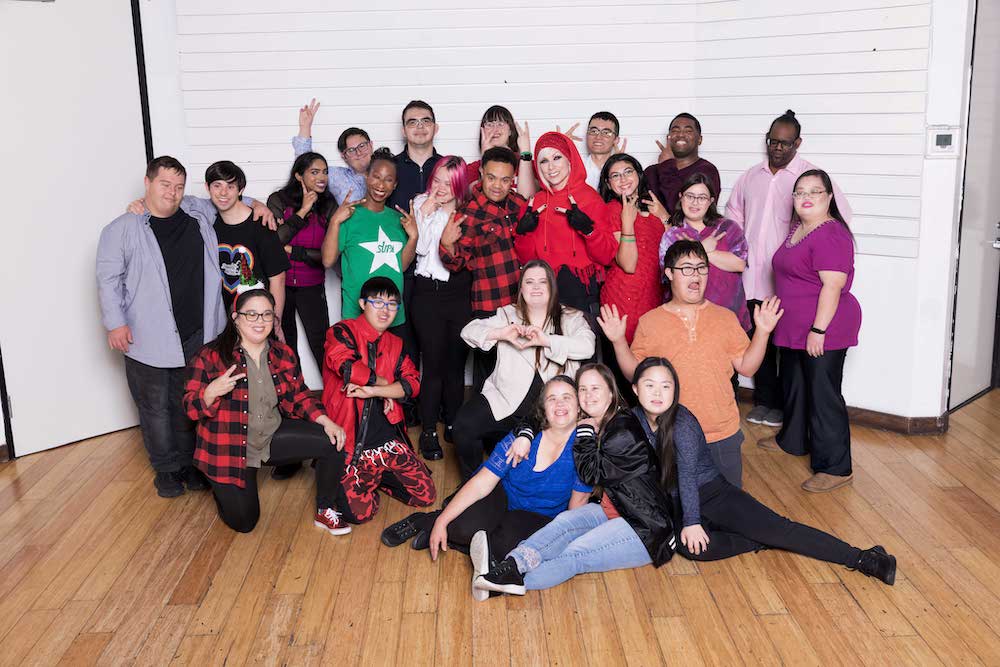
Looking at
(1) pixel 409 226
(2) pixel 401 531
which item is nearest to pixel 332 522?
(2) pixel 401 531

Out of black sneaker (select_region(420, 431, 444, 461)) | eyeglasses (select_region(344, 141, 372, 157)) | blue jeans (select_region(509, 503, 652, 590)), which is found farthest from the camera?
eyeglasses (select_region(344, 141, 372, 157))

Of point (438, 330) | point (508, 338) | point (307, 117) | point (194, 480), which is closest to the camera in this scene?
point (508, 338)

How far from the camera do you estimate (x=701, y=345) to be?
3881mm

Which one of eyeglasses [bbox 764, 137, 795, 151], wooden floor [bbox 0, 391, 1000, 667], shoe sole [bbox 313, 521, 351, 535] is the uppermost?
eyeglasses [bbox 764, 137, 795, 151]

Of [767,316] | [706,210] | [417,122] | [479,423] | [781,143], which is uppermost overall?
[417,122]

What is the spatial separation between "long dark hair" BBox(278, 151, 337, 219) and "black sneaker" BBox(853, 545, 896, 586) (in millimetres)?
3147

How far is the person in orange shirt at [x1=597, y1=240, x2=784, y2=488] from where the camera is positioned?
3.85 m

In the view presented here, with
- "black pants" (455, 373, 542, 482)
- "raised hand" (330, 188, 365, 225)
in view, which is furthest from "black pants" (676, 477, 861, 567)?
"raised hand" (330, 188, 365, 225)

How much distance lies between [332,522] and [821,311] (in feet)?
7.58

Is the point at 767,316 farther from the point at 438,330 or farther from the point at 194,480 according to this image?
the point at 194,480

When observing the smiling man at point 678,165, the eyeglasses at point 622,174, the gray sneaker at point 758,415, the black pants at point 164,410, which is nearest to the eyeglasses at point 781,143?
the smiling man at point 678,165

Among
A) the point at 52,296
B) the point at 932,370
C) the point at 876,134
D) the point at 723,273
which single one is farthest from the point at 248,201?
the point at 932,370

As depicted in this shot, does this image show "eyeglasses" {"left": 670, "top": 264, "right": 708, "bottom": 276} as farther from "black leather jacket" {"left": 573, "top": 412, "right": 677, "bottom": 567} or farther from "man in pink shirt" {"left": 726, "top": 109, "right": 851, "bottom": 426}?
"man in pink shirt" {"left": 726, "top": 109, "right": 851, "bottom": 426}

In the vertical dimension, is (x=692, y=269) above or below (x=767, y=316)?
above
